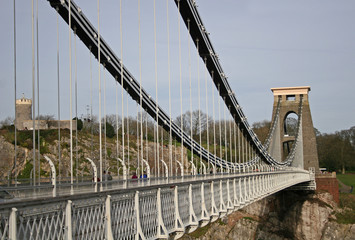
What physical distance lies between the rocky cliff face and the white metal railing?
93.6 ft

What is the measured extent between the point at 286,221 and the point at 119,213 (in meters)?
41.7

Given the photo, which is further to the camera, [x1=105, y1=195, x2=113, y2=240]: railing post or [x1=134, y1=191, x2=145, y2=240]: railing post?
[x1=134, y1=191, x2=145, y2=240]: railing post

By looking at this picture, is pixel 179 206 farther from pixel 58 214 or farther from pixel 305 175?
pixel 305 175

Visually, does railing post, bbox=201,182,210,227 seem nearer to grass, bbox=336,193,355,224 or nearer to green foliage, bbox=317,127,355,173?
grass, bbox=336,193,355,224

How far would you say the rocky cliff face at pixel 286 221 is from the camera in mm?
44094

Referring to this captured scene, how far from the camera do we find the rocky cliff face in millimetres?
44094

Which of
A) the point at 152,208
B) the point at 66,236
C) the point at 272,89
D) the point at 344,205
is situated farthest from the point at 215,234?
the point at 66,236

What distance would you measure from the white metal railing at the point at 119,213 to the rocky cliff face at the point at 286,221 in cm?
2852

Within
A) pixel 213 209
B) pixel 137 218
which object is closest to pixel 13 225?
pixel 137 218

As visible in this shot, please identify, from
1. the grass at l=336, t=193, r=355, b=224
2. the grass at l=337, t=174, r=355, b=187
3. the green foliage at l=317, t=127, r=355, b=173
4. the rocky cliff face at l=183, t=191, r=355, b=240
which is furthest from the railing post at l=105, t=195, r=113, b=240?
the green foliage at l=317, t=127, r=355, b=173

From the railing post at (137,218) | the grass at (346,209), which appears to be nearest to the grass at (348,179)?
the grass at (346,209)

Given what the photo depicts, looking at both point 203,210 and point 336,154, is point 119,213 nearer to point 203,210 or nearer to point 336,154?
point 203,210

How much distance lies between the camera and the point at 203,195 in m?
13.8

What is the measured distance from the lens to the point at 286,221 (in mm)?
47844
